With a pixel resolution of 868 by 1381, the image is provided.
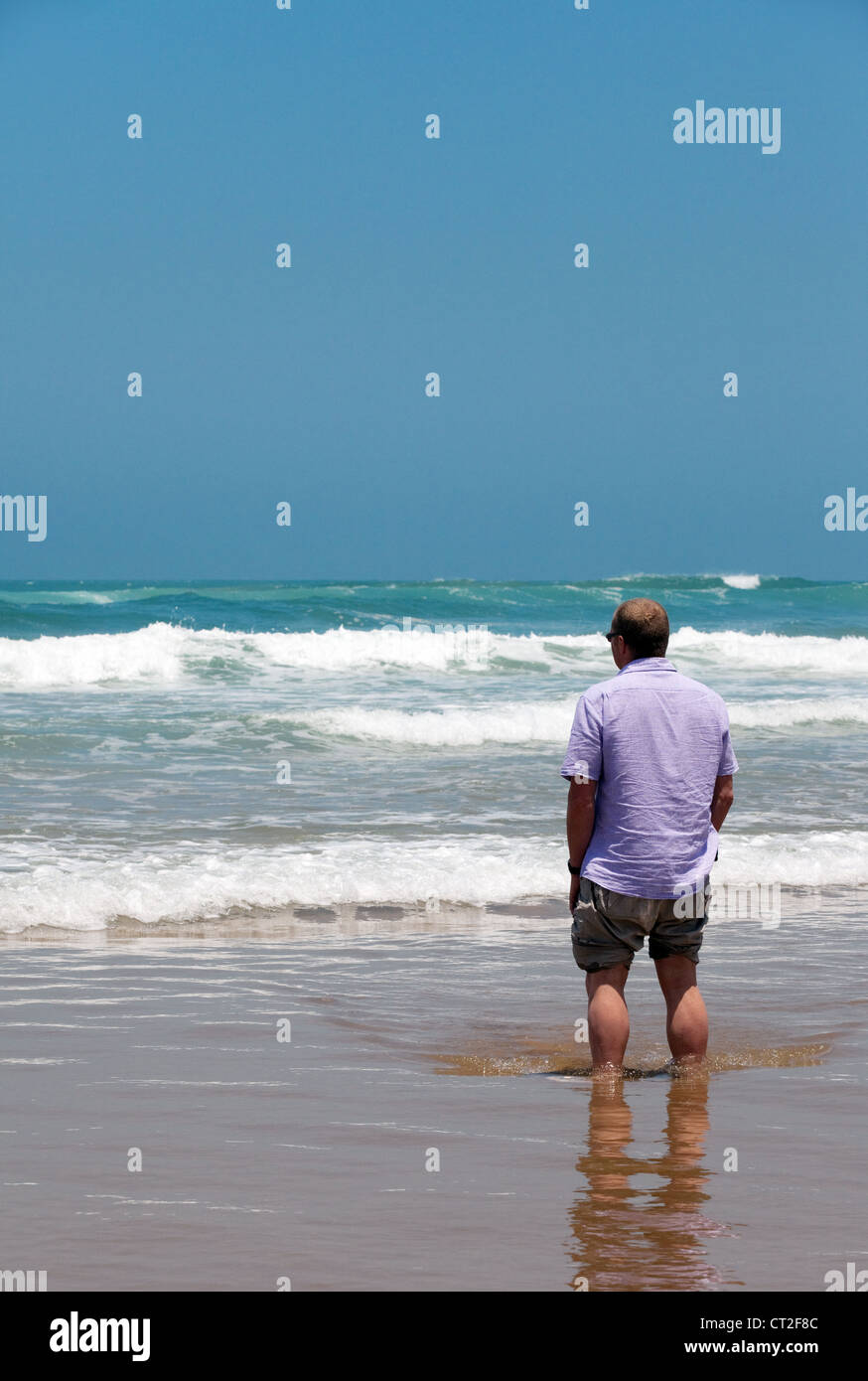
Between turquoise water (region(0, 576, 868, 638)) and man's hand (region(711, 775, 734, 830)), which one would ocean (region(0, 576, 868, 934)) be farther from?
turquoise water (region(0, 576, 868, 638))

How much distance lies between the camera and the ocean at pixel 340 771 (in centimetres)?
842

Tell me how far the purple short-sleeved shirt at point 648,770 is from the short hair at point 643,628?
0.05m

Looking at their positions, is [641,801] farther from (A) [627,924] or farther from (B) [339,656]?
(B) [339,656]

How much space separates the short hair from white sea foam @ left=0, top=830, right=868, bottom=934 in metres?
3.93

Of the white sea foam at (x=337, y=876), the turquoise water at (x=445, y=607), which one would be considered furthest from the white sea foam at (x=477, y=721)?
the turquoise water at (x=445, y=607)

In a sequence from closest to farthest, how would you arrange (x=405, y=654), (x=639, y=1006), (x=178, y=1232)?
1. (x=178, y=1232)
2. (x=639, y=1006)
3. (x=405, y=654)

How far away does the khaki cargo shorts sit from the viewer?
457 cm

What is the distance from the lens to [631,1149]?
4098mm

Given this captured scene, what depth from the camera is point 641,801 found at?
14.9 feet

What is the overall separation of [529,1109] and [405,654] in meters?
21.8

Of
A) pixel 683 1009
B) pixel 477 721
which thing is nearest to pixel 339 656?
pixel 477 721

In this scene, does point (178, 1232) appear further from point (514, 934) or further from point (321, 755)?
point (321, 755)

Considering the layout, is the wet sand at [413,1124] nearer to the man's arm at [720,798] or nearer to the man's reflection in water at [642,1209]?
the man's reflection in water at [642,1209]
